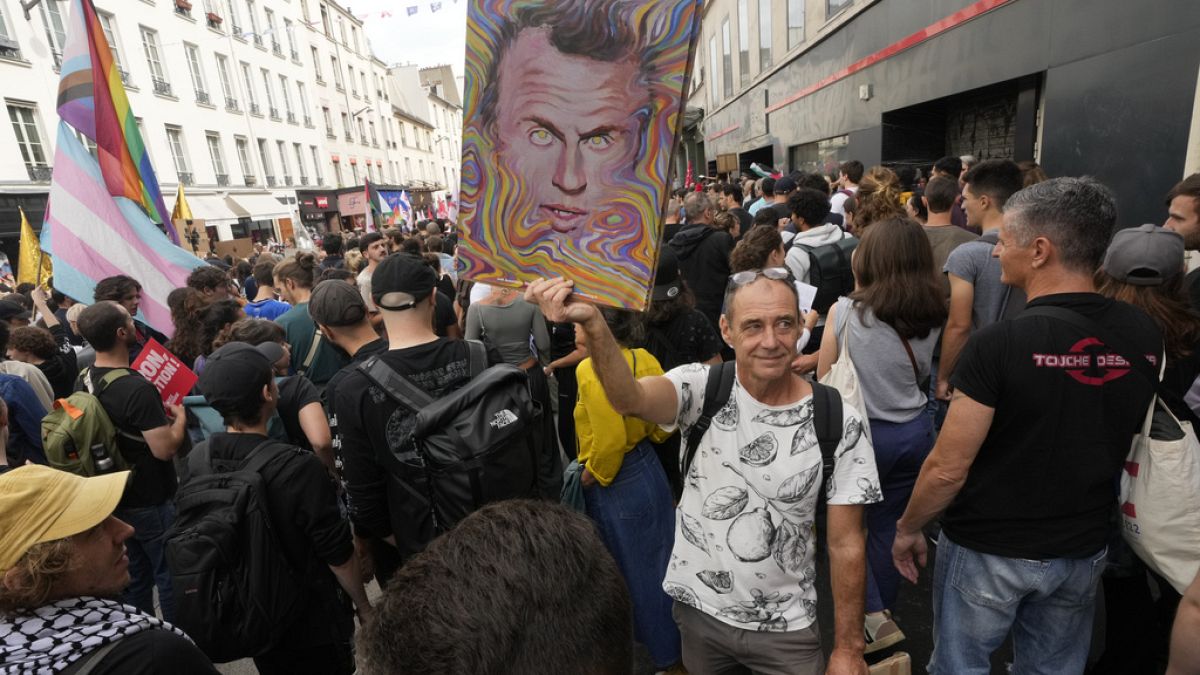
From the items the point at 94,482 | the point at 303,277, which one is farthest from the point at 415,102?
the point at 94,482

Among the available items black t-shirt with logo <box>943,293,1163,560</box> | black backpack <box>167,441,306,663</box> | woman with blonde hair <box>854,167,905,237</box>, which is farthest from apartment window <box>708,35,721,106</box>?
black backpack <box>167,441,306,663</box>

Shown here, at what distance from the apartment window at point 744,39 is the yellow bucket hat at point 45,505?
2117 cm

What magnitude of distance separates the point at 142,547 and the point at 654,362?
3.00 m

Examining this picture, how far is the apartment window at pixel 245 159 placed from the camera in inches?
1076

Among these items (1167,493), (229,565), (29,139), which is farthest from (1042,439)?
(29,139)

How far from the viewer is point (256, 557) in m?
2.02

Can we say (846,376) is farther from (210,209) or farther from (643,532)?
(210,209)

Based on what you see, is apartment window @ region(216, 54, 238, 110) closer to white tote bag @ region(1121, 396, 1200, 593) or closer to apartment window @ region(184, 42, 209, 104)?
apartment window @ region(184, 42, 209, 104)

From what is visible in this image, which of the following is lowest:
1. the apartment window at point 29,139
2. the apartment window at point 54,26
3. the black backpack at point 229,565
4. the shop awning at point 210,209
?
the black backpack at point 229,565

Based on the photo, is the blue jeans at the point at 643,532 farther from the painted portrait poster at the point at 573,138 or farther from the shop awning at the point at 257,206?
the shop awning at the point at 257,206

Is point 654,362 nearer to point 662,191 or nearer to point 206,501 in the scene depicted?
point 662,191

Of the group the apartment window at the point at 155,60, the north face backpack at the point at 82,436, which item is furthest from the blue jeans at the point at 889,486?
the apartment window at the point at 155,60

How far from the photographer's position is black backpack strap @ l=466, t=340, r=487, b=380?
7.59ft

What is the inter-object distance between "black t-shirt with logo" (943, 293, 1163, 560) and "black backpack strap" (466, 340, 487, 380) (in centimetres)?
168
